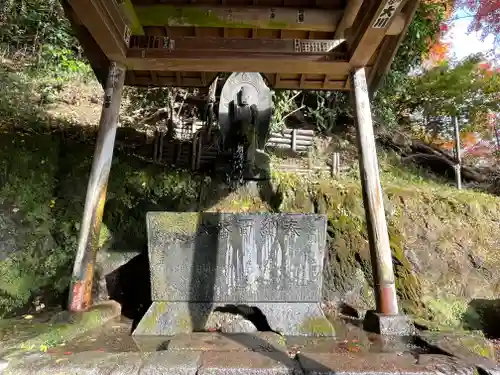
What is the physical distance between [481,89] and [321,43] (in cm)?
1016

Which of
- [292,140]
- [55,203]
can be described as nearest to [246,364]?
[55,203]

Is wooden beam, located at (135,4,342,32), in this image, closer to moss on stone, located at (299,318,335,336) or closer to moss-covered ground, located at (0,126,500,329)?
moss-covered ground, located at (0,126,500,329)

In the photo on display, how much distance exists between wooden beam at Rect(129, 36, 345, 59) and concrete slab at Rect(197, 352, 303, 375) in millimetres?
4009

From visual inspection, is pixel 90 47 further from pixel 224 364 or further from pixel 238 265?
pixel 224 364

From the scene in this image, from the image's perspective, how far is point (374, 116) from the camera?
13.4m

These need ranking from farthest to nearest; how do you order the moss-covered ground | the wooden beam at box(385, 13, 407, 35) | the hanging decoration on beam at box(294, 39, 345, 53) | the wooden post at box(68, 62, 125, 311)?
the moss-covered ground → the hanging decoration on beam at box(294, 39, 345, 53) → the wooden beam at box(385, 13, 407, 35) → the wooden post at box(68, 62, 125, 311)

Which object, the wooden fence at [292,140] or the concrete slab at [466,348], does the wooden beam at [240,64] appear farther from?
the wooden fence at [292,140]

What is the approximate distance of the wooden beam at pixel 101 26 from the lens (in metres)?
4.43

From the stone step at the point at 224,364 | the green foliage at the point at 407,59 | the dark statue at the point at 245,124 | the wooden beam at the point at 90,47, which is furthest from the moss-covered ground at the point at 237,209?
the green foliage at the point at 407,59

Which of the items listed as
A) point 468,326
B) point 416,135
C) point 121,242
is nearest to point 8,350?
point 121,242

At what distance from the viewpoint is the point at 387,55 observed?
5672 mm

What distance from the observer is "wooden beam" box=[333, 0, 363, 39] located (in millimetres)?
5434

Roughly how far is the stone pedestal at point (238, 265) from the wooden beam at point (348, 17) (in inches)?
119

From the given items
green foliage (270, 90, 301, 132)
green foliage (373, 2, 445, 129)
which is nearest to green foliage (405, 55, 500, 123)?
green foliage (373, 2, 445, 129)
